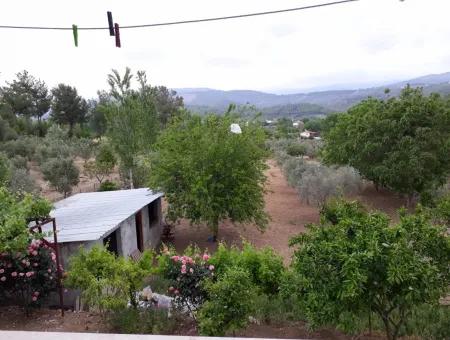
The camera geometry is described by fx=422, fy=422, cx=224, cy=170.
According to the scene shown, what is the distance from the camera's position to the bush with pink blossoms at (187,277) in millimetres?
6219

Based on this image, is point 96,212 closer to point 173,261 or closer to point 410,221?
point 173,261

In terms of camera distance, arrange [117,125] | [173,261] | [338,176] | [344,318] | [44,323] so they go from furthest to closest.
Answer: [117,125] < [338,176] < [44,323] < [173,261] < [344,318]

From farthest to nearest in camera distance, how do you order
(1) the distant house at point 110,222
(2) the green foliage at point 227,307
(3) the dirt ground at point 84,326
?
1. (1) the distant house at point 110,222
2. (3) the dirt ground at point 84,326
3. (2) the green foliage at point 227,307

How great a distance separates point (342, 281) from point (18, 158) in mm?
25545

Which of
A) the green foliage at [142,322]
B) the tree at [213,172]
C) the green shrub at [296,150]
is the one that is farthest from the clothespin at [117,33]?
the green shrub at [296,150]

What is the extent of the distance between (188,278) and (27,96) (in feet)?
154

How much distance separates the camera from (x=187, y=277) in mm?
6242

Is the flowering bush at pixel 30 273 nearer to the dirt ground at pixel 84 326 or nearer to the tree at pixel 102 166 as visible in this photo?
the dirt ground at pixel 84 326

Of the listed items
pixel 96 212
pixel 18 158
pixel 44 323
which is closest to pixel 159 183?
pixel 96 212

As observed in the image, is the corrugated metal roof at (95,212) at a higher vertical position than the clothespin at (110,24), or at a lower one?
lower

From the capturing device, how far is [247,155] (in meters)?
13.3

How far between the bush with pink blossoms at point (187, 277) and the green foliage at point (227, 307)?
60cm

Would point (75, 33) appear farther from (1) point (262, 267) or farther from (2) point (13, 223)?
(1) point (262, 267)

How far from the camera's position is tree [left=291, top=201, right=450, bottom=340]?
14.5 ft
